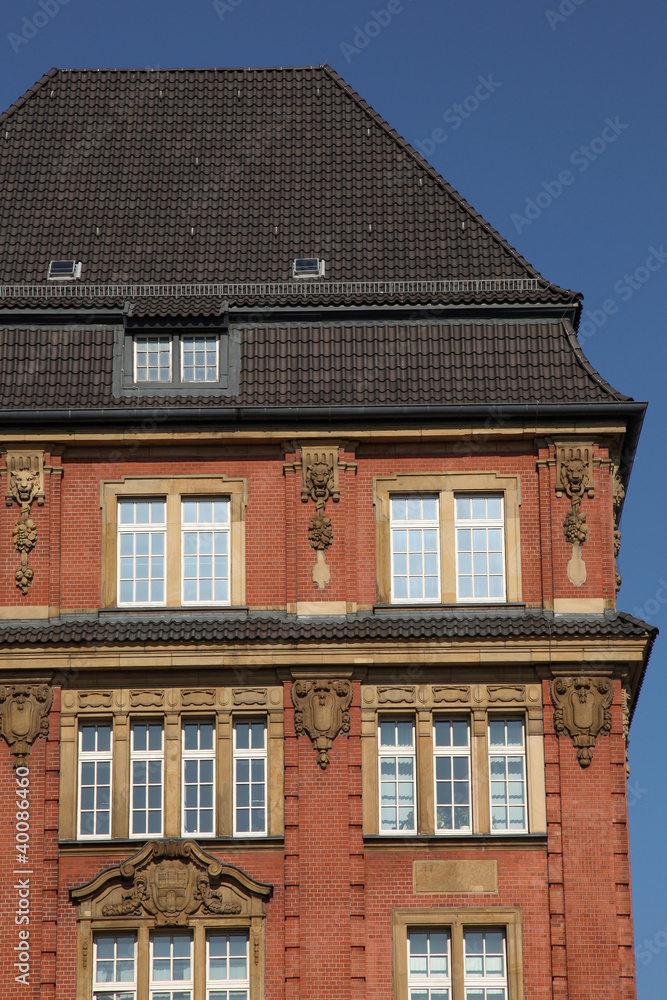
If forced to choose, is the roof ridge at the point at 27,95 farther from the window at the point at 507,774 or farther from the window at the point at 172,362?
the window at the point at 507,774

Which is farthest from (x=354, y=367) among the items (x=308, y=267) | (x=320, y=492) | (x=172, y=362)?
(x=172, y=362)

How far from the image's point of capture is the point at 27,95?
41000 millimetres

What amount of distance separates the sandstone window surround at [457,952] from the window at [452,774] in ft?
5.03

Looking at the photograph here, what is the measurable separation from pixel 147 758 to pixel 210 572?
358 centimetres

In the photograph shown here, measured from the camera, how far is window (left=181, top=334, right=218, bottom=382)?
3519 cm

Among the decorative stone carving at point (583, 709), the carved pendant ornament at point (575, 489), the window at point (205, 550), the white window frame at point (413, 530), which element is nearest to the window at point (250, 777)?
the window at point (205, 550)

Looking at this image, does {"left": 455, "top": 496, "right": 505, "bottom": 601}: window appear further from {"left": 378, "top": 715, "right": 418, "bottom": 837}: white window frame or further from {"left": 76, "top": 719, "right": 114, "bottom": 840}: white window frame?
{"left": 76, "top": 719, "right": 114, "bottom": 840}: white window frame

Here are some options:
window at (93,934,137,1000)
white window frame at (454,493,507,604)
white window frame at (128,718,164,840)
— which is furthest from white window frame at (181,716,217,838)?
white window frame at (454,493,507,604)

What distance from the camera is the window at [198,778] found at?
32.6m

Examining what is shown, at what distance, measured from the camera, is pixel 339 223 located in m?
38.2

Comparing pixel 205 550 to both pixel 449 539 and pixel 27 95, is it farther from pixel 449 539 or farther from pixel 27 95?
pixel 27 95

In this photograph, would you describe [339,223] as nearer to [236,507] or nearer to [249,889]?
[236,507]

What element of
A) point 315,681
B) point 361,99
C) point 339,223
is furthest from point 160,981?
point 361,99

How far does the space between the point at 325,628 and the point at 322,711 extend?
4.78 ft
